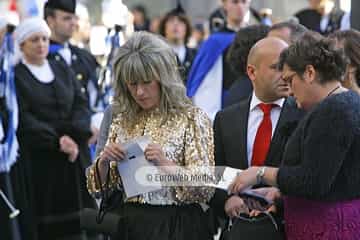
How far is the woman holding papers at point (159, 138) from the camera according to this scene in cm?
436

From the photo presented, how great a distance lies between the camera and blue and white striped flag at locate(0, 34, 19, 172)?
6905 millimetres

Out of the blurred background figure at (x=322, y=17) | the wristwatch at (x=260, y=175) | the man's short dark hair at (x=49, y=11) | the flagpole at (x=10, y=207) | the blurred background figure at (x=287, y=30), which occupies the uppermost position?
the man's short dark hair at (x=49, y=11)

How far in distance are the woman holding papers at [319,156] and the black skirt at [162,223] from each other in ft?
1.24

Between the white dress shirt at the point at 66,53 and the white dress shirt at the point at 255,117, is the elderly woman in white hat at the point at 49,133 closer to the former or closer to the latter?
the white dress shirt at the point at 66,53

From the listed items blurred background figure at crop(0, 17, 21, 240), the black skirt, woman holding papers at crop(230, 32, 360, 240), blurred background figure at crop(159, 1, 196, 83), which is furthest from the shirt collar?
blurred background figure at crop(159, 1, 196, 83)

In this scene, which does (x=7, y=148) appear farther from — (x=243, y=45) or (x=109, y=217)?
(x=109, y=217)

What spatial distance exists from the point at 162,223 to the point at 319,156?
0.90 m

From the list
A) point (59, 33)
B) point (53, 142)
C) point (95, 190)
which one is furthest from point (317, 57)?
point (59, 33)

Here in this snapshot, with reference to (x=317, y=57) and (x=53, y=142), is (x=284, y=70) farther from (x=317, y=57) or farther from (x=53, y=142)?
(x=53, y=142)

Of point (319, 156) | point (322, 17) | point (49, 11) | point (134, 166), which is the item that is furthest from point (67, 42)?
point (319, 156)

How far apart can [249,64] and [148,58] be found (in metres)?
0.57

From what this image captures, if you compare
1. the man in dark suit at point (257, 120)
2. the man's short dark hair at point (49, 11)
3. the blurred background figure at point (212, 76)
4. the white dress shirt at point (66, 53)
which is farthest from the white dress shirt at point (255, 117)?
the man's short dark hair at point (49, 11)

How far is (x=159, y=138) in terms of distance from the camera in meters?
4.38

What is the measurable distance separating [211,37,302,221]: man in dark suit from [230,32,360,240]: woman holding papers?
42 centimetres
